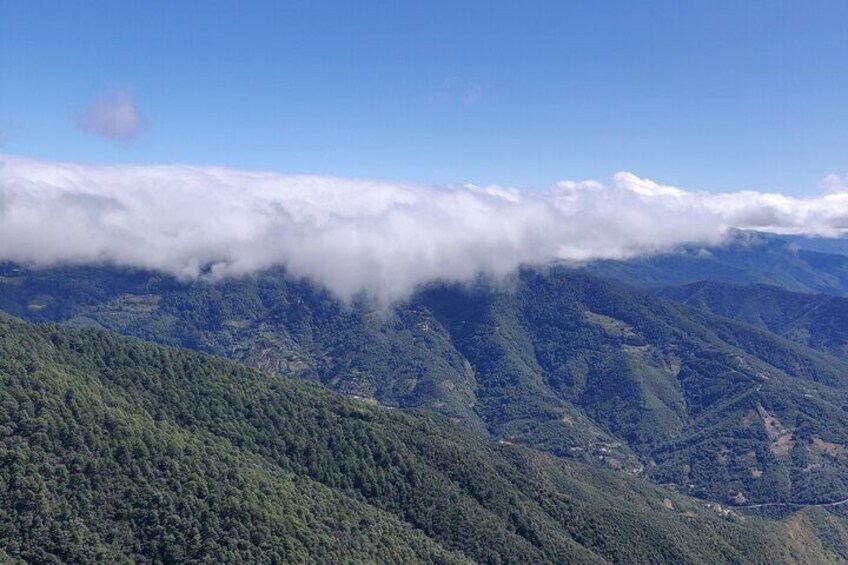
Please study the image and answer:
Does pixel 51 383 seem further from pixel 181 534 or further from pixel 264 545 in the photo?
pixel 264 545

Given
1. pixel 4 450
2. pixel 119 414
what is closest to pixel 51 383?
pixel 119 414

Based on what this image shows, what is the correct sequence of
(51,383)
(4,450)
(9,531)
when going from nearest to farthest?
1. (9,531)
2. (4,450)
3. (51,383)

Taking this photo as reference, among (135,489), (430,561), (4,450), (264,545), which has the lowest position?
(430,561)

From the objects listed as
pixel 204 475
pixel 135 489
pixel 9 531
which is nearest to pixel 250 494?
pixel 204 475

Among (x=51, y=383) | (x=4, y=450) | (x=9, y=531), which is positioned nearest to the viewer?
(x=9, y=531)

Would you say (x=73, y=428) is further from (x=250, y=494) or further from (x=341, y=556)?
(x=341, y=556)

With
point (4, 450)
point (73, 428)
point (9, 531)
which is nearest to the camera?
point (9, 531)

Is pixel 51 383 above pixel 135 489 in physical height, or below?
above

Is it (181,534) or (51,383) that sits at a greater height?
(51,383)

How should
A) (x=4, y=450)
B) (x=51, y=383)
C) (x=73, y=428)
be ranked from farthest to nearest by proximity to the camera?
(x=51, y=383)
(x=73, y=428)
(x=4, y=450)

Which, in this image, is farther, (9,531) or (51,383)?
(51,383)
